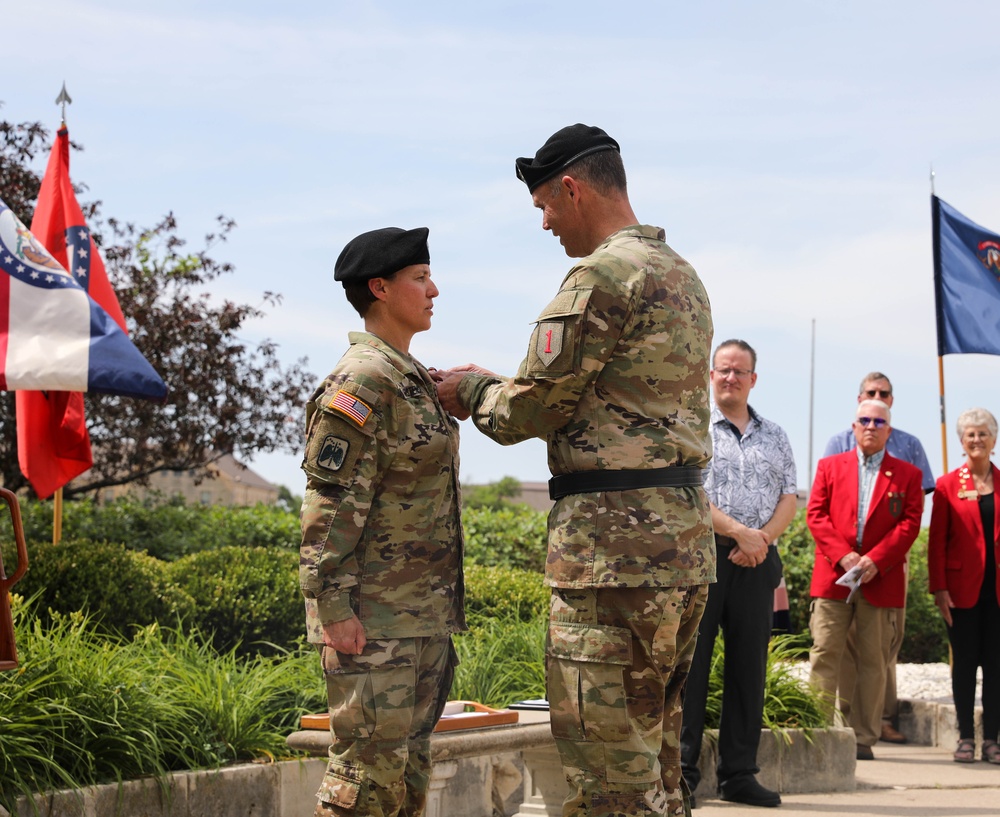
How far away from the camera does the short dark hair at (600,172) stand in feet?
12.3

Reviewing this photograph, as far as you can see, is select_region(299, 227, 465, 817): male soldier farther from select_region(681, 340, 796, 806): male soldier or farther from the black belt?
select_region(681, 340, 796, 806): male soldier

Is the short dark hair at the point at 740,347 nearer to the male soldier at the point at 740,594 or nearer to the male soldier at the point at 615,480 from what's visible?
the male soldier at the point at 740,594

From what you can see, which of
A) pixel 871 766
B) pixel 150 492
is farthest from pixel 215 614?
pixel 150 492

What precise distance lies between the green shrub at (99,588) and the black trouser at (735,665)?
343cm

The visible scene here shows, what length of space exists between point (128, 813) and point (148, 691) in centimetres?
75

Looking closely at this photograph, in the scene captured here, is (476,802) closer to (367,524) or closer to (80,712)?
(80,712)

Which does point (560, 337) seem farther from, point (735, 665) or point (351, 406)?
point (735, 665)

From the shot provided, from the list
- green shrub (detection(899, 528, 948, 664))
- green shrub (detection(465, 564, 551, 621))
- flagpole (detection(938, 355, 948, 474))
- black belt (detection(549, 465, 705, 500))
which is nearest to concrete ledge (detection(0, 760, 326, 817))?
black belt (detection(549, 465, 705, 500))

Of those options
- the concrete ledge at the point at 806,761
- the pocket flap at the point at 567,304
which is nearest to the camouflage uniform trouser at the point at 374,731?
the pocket flap at the point at 567,304

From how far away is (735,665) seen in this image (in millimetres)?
6410

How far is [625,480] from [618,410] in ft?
0.68

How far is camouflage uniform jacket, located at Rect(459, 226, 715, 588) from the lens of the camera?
3520mm

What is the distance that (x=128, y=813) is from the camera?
16.6ft

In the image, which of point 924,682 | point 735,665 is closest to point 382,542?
point 735,665
